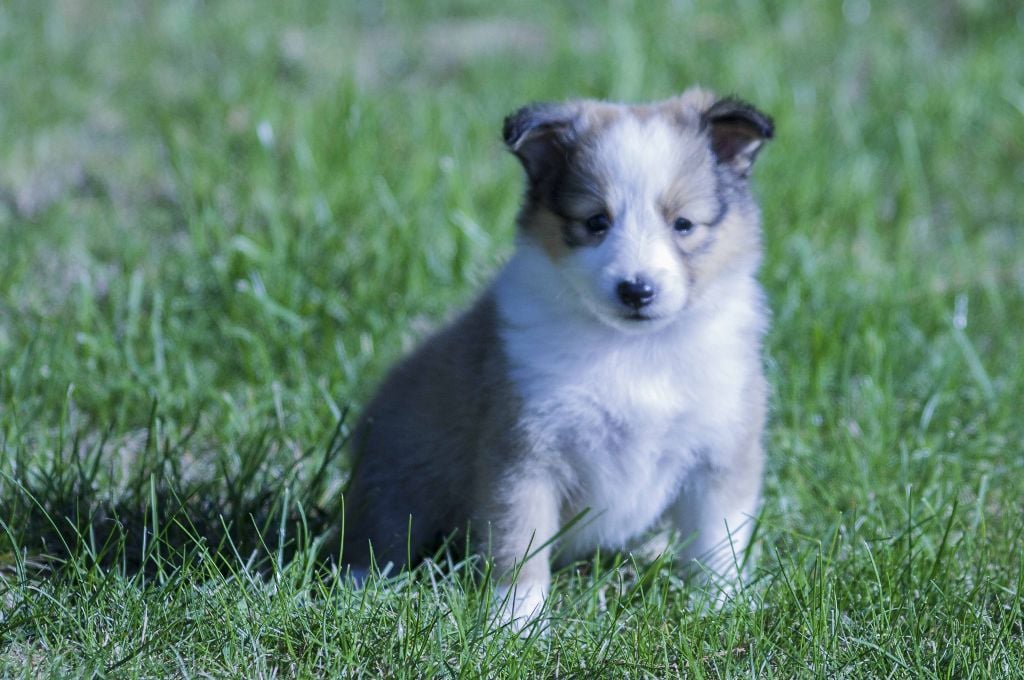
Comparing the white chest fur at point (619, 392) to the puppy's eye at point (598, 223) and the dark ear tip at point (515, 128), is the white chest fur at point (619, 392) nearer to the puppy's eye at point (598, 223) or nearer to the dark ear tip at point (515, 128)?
the puppy's eye at point (598, 223)

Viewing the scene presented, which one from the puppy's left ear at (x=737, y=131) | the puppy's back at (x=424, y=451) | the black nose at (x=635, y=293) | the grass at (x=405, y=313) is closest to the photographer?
the grass at (x=405, y=313)

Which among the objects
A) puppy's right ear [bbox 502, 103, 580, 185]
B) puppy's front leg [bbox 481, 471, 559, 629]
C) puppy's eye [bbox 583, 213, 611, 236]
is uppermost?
puppy's right ear [bbox 502, 103, 580, 185]

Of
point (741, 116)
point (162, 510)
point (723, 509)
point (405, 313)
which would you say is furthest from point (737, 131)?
point (162, 510)

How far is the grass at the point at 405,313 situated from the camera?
10.5ft

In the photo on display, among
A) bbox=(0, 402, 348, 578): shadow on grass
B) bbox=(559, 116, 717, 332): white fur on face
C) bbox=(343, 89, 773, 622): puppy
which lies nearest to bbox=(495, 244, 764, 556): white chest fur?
bbox=(343, 89, 773, 622): puppy

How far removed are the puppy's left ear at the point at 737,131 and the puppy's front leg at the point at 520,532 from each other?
1104 mm


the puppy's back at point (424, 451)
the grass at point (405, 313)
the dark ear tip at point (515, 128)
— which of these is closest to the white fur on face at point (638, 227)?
the dark ear tip at point (515, 128)

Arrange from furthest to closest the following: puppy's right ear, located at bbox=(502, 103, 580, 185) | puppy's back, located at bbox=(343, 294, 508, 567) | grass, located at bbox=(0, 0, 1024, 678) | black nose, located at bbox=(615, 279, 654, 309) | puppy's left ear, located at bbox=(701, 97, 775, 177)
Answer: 1. puppy's back, located at bbox=(343, 294, 508, 567)
2. puppy's left ear, located at bbox=(701, 97, 775, 177)
3. puppy's right ear, located at bbox=(502, 103, 580, 185)
4. black nose, located at bbox=(615, 279, 654, 309)
5. grass, located at bbox=(0, 0, 1024, 678)

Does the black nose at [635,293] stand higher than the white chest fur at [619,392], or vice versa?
the black nose at [635,293]

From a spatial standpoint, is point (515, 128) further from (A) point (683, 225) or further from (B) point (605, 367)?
(B) point (605, 367)

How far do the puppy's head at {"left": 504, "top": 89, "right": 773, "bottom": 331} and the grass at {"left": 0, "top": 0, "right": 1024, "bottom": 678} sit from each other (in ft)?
2.55

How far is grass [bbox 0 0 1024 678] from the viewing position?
319 cm

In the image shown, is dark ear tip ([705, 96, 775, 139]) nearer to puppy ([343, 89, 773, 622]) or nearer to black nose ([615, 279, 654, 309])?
→ puppy ([343, 89, 773, 622])

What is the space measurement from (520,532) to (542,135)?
1143 mm
